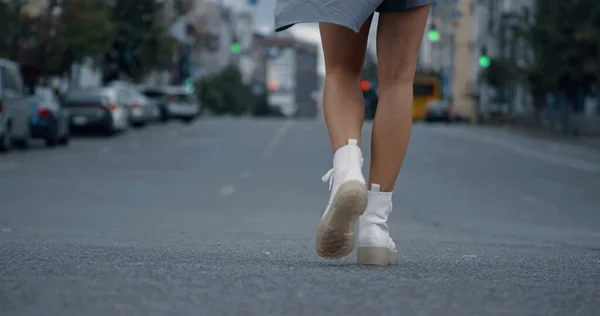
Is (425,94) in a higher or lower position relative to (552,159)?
lower

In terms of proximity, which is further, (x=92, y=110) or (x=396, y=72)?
(x=92, y=110)

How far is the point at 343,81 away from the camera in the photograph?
498 cm

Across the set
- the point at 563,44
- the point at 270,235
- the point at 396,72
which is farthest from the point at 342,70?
the point at 563,44

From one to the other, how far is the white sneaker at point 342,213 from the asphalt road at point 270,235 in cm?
12

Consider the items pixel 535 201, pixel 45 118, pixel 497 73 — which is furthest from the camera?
pixel 497 73

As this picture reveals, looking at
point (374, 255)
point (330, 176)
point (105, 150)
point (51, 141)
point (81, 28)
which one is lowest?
point (105, 150)

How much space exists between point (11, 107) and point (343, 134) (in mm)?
20047

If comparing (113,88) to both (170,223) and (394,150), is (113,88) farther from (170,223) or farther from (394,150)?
(394,150)

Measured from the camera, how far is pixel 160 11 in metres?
65.1

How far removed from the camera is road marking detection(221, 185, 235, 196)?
49.6 feet

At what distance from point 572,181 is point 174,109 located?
127 ft

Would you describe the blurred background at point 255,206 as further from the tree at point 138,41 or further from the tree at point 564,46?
the tree at point 138,41

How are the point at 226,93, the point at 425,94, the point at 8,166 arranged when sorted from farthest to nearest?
the point at 226,93, the point at 425,94, the point at 8,166

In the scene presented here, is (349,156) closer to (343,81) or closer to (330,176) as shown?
(330,176)
